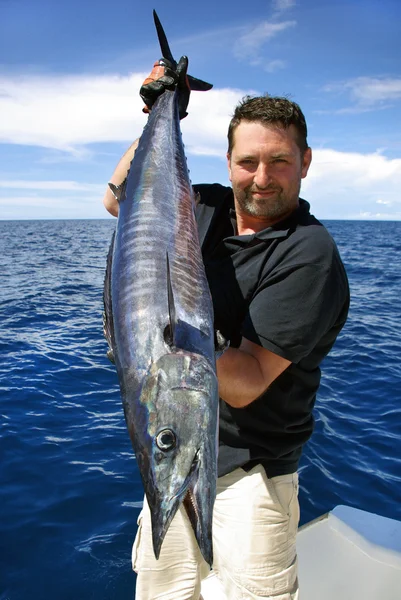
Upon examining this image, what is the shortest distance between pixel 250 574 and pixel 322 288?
1312 mm

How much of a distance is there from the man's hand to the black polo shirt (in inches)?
24.5

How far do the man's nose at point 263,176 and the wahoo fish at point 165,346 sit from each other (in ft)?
1.34

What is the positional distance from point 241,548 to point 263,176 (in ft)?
5.45

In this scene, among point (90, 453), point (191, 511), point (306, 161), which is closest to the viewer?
point (191, 511)

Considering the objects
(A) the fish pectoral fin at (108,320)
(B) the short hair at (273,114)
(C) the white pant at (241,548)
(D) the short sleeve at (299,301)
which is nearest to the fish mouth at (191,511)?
(A) the fish pectoral fin at (108,320)

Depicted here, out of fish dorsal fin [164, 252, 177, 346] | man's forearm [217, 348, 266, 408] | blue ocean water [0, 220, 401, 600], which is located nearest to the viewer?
fish dorsal fin [164, 252, 177, 346]

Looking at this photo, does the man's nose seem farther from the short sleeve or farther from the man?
the short sleeve

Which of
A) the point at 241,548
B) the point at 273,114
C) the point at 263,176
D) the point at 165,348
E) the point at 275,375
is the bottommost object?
the point at 241,548

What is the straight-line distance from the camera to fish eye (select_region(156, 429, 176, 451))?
139cm

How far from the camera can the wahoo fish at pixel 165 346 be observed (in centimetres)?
138

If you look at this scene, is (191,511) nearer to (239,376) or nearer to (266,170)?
(239,376)

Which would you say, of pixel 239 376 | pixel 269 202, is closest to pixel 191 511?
pixel 239 376

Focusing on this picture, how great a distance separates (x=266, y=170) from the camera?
224 centimetres

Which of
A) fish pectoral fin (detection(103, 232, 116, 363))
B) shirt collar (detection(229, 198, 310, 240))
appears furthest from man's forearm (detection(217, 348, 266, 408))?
shirt collar (detection(229, 198, 310, 240))
